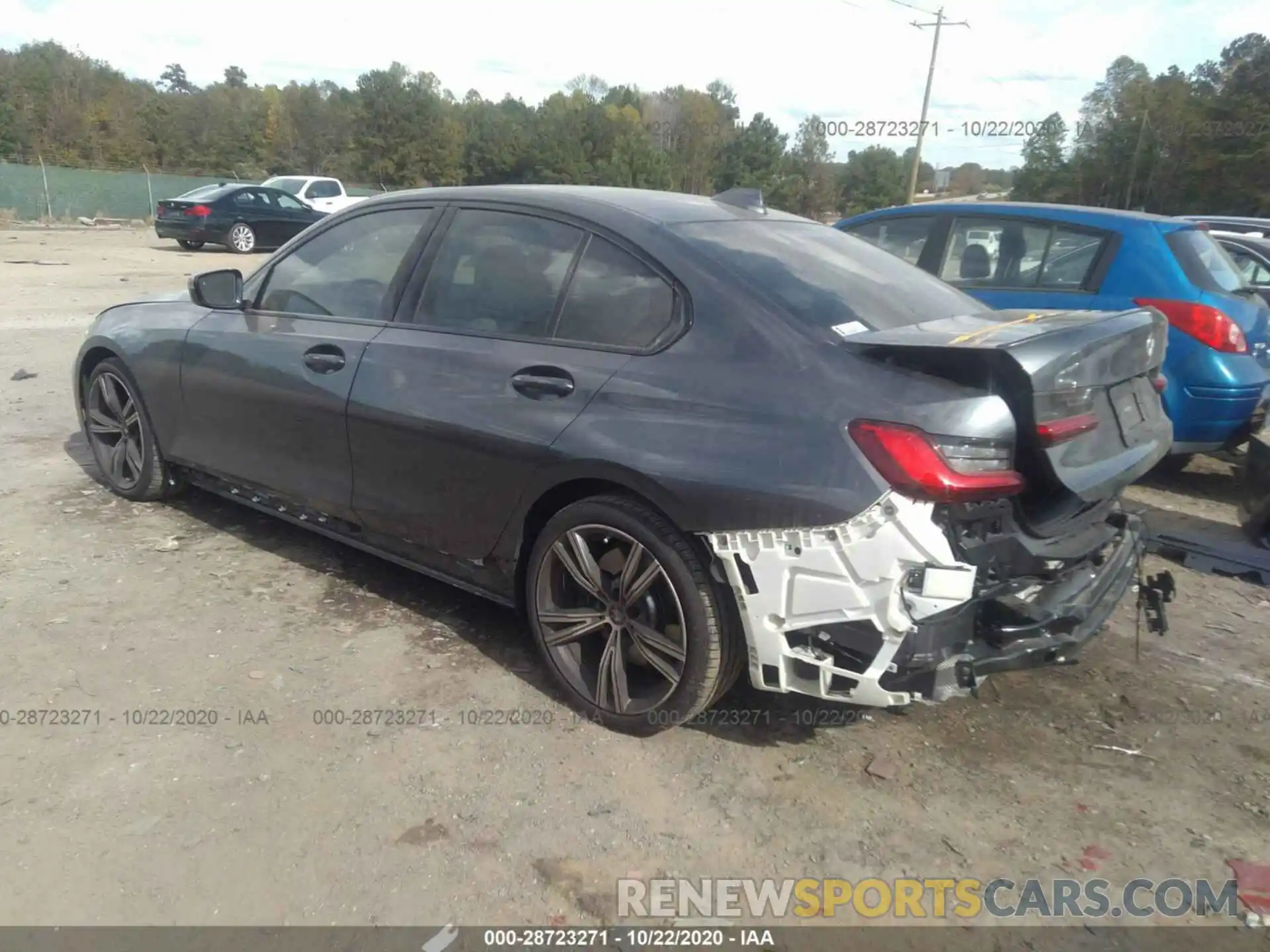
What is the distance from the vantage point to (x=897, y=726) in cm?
325

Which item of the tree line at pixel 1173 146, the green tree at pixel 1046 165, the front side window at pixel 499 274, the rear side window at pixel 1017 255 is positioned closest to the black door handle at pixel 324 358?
the front side window at pixel 499 274

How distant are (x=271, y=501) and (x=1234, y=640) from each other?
4.06 meters

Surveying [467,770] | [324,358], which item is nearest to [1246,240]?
[324,358]

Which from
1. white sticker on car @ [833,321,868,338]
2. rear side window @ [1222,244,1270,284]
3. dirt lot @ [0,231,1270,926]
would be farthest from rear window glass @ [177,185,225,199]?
white sticker on car @ [833,321,868,338]

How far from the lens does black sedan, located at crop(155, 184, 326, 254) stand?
19.9 metres

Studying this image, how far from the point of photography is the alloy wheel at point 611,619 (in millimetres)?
2988

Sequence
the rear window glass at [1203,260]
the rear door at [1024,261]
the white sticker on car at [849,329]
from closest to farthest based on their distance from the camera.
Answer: the white sticker on car at [849,329]
the rear window glass at [1203,260]
the rear door at [1024,261]

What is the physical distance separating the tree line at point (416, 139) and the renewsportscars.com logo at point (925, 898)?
4162cm

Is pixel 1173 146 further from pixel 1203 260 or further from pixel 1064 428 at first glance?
pixel 1064 428

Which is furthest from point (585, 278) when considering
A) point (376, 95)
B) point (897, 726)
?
point (376, 95)

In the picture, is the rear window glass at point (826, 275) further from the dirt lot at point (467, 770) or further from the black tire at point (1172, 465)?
the black tire at point (1172, 465)

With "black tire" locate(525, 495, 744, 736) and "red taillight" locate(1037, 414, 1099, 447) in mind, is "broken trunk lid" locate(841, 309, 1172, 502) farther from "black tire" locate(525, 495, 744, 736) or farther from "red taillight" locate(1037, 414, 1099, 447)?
"black tire" locate(525, 495, 744, 736)

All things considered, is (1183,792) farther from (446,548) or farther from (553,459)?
(446,548)

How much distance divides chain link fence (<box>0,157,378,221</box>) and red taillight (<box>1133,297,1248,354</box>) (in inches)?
1122
